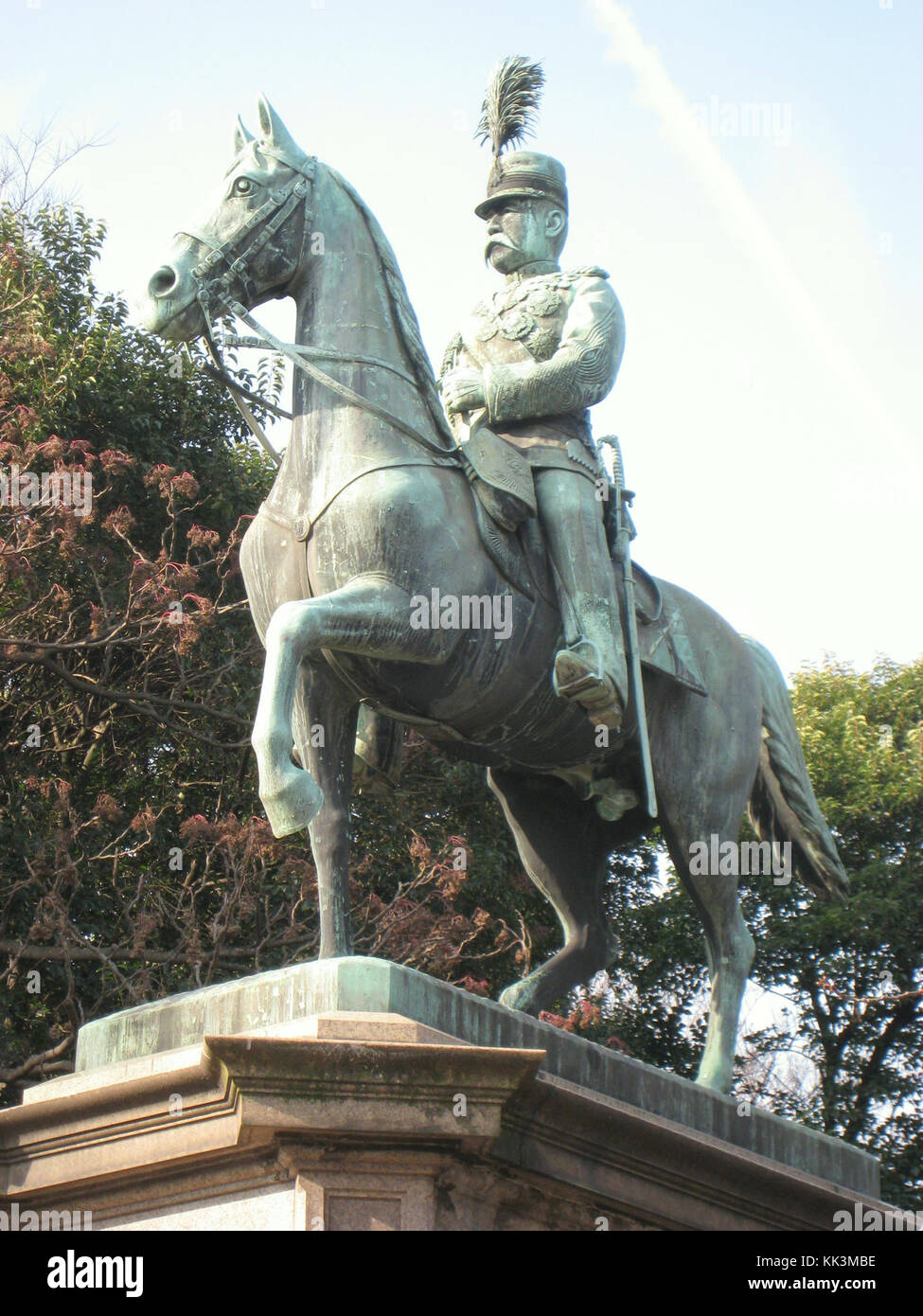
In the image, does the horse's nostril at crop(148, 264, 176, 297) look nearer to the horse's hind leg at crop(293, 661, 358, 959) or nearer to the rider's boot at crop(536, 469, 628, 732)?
the horse's hind leg at crop(293, 661, 358, 959)

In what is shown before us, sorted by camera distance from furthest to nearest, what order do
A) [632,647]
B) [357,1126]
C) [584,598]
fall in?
[632,647], [584,598], [357,1126]

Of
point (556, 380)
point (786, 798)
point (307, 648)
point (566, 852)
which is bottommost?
→ point (566, 852)

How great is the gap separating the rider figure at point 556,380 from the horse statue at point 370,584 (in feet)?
0.60

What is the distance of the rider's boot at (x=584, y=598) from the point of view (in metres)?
7.23

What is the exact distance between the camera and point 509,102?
8695 mm

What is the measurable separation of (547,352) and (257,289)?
142 centimetres

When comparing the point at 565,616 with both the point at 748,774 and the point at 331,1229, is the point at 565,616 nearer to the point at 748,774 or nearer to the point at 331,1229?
the point at 748,774

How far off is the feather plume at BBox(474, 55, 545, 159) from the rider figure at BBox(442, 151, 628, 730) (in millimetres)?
166

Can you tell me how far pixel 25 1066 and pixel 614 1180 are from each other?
6567 mm

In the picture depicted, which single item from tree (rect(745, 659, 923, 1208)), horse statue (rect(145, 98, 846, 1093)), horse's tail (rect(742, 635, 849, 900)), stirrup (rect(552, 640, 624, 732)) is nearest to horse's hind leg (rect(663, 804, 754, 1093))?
horse statue (rect(145, 98, 846, 1093))

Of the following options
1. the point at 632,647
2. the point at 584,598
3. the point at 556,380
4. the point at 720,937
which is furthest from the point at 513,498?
the point at 720,937

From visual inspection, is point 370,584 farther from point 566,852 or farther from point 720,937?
point 720,937

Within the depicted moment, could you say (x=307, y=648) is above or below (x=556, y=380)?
below
